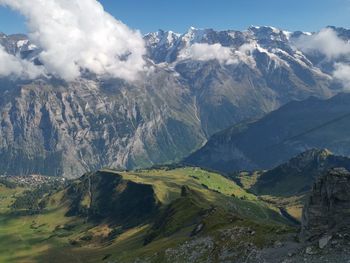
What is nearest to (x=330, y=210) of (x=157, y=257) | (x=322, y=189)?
(x=322, y=189)

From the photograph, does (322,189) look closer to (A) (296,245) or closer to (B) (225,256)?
(A) (296,245)

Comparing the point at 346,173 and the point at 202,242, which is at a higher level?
the point at 346,173

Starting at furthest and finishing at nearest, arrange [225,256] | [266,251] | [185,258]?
[185,258] < [225,256] < [266,251]

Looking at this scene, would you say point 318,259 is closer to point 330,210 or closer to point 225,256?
point 330,210

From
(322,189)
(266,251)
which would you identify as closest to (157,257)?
(266,251)

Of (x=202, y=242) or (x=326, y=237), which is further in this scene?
(x=202, y=242)

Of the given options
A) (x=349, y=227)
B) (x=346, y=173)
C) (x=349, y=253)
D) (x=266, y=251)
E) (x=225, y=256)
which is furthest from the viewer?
(x=225, y=256)
